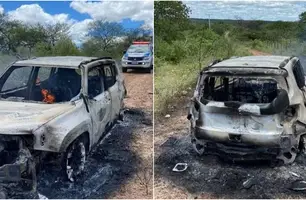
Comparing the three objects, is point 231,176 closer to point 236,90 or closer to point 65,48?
point 236,90

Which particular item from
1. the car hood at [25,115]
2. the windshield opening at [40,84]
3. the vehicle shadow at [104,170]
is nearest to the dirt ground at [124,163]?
the vehicle shadow at [104,170]

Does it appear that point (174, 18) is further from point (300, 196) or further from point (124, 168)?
point (300, 196)

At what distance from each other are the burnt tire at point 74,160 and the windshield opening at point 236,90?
3.37ft

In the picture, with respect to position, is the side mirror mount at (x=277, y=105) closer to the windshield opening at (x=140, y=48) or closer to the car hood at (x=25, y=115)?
the windshield opening at (x=140, y=48)

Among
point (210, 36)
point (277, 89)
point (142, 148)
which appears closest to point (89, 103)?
point (142, 148)

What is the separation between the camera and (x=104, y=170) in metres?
3.22

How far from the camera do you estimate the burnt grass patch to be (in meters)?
2.92

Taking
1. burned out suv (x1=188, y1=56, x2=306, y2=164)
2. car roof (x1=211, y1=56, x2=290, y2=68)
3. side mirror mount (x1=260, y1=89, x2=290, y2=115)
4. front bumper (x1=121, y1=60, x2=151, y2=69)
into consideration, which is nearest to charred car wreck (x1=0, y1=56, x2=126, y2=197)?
front bumper (x1=121, y1=60, x2=151, y2=69)

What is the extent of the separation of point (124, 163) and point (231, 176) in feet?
2.89

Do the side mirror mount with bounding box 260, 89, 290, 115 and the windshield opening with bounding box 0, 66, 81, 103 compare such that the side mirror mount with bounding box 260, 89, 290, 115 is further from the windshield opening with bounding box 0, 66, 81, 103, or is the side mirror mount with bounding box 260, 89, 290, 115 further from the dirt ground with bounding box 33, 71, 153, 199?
the windshield opening with bounding box 0, 66, 81, 103

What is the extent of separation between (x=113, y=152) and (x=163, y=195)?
23.2 inches

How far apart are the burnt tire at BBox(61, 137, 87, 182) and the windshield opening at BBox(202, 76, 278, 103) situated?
1026 millimetres

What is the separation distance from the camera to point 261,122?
2.86 metres

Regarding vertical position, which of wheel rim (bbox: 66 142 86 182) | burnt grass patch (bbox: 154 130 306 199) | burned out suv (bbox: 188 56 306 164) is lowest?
burnt grass patch (bbox: 154 130 306 199)
